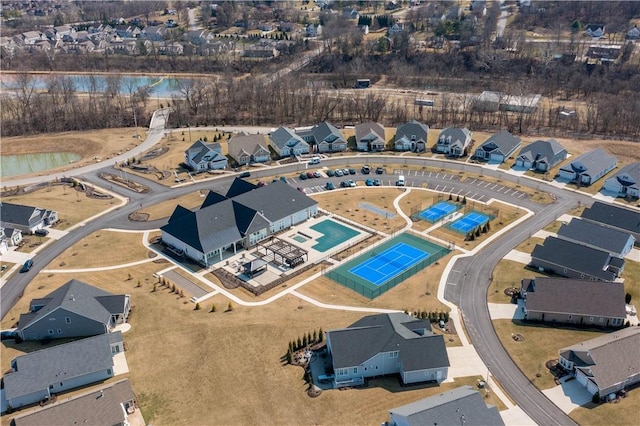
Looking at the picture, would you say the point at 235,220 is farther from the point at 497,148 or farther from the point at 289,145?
the point at 497,148

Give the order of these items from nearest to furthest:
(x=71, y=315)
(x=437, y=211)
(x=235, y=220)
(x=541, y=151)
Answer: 1. (x=71, y=315)
2. (x=235, y=220)
3. (x=437, y=211)
4. (x=541, y=151)

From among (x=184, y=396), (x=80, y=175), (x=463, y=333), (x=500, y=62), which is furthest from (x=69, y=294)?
(x=500, y=62)

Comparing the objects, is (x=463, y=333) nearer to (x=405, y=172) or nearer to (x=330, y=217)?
(x=330, y=217)

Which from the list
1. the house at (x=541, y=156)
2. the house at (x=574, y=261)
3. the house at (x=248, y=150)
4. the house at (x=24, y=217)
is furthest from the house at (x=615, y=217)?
the house at (x=24, y=217)

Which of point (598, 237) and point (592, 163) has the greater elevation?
point (592, 163)

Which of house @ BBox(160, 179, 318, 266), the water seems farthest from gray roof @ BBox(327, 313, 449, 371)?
the water

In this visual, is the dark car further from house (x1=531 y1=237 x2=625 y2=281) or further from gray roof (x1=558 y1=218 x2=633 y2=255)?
gray roof (x1=558 y1=218 x2=633 y2=255)

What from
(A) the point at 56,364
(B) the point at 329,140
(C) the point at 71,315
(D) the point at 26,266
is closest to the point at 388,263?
(C) the point at 71,315
